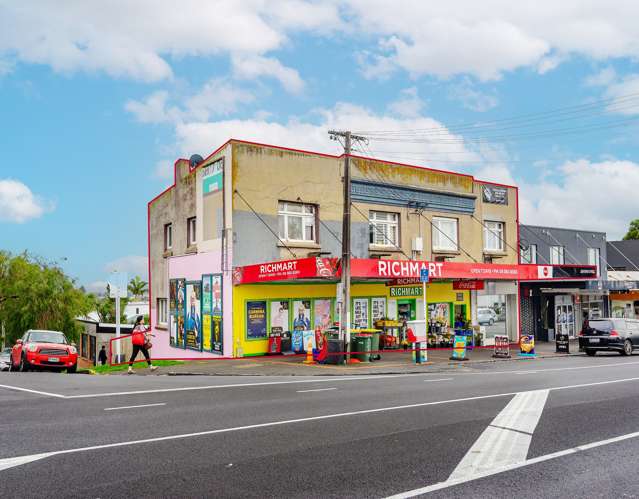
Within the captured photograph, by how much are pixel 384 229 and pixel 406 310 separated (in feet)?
13.5

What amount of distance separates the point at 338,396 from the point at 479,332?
1970 cm

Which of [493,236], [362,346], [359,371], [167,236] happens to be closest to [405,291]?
[362,346]

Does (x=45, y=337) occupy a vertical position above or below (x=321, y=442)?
above

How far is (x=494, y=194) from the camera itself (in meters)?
33.7

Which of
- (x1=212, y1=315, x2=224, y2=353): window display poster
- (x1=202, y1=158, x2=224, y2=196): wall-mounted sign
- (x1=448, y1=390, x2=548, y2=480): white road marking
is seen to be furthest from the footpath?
(x1=448, y1=390, x2=548, y2=480): white road marking

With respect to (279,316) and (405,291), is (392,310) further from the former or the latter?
(279,316)

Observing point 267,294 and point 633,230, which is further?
point 633,230

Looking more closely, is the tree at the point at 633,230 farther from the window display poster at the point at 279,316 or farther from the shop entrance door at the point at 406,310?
the window display poster at the point at 279,316

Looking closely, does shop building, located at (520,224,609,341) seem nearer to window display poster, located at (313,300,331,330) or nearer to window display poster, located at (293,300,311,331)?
window display poster, located at (313,300,331,330)

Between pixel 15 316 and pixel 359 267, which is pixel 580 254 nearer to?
pixel 359 267

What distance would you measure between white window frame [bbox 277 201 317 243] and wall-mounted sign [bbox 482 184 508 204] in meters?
11.4

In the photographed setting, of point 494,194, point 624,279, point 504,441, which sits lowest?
point 504,441

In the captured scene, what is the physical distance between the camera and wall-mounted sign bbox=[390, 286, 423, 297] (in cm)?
2434

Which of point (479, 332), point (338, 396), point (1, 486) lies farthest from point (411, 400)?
point (479, 332)
